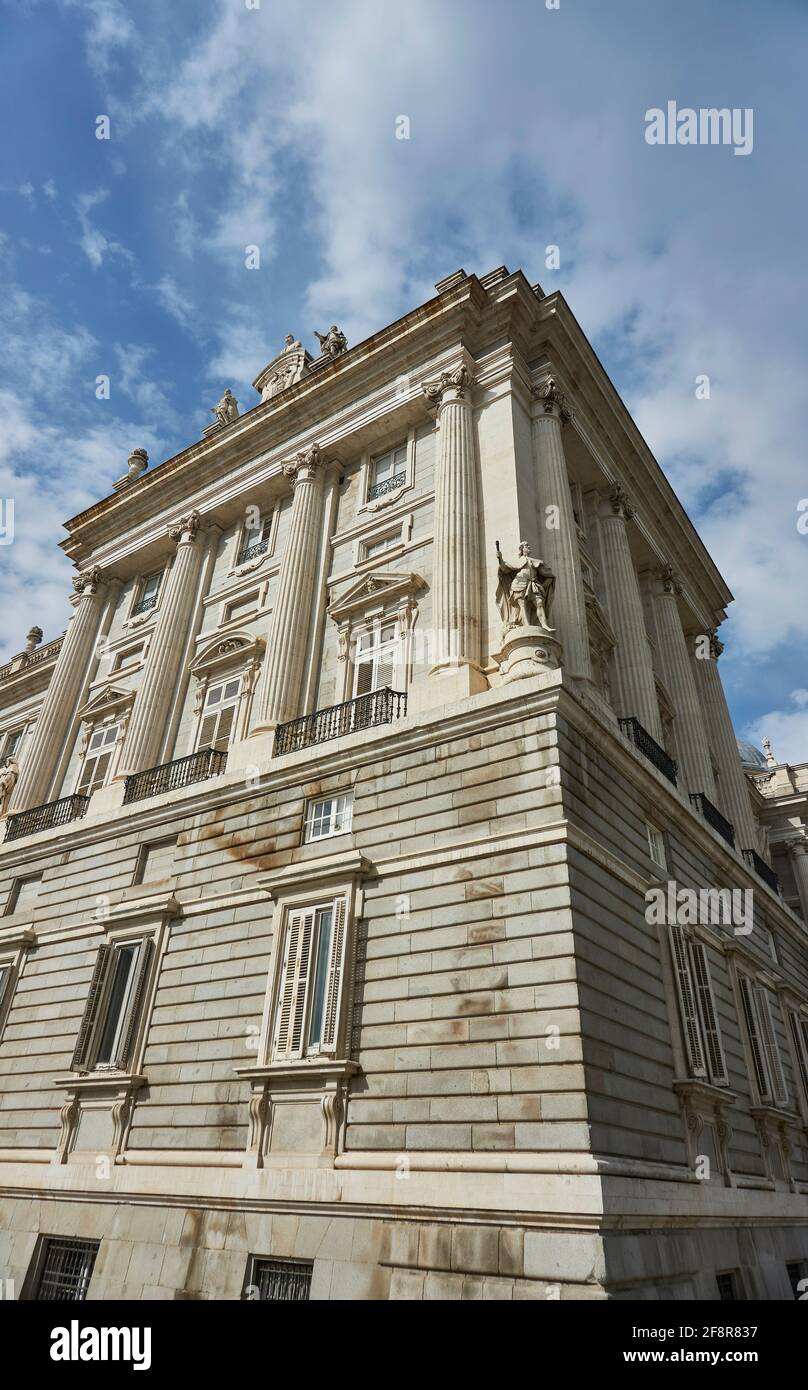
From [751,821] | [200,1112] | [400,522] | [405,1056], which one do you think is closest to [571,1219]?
[405,1056]

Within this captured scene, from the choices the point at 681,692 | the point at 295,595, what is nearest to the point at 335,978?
the point at 295,595

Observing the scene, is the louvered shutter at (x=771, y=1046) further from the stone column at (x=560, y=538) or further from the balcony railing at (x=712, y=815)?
the stone column at (x=560, y=538)

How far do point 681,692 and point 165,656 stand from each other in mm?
15720

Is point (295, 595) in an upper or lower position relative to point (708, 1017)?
upper

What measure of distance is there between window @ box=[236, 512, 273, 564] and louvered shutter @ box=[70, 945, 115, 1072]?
40.4 feet

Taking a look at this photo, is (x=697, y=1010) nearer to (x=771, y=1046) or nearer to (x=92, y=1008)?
A: (x=771, y=1046)

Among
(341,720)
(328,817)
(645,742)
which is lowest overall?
(328,817)

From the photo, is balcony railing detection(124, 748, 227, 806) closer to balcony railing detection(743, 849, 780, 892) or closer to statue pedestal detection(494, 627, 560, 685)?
statue pedestal detection(494, 627, 560, 685)

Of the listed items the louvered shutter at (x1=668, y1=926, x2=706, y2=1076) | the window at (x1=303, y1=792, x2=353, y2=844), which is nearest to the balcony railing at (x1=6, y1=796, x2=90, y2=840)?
the window at (x1=303, y1=792, x2=353, y2=844)

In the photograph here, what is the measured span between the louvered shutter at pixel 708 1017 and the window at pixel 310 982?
6.73 m

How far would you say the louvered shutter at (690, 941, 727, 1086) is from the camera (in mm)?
14977

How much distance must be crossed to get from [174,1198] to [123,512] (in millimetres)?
22397

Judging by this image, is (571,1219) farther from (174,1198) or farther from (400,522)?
(400,522)

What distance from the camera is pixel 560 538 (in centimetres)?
1897
